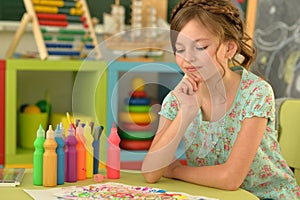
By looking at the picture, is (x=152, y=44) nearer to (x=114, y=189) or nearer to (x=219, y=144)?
(x=219, y=144)

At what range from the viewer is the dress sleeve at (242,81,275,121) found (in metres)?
1.45

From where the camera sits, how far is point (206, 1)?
4.78 feet

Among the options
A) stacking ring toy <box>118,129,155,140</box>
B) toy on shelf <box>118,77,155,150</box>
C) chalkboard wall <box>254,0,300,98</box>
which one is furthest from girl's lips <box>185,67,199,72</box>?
chalkboard wall <box>254,0,300,98</box>

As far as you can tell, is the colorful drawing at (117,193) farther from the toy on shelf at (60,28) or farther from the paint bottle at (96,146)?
the toy on shelf at (60,28)

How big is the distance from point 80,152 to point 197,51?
366mm

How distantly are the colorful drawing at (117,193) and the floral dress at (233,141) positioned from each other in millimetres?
339

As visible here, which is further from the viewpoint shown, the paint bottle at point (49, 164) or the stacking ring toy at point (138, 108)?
the stacking ring toy at point (138, 108)

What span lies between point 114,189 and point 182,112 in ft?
1.09

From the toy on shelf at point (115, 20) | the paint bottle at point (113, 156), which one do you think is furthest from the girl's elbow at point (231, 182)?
the toy on shelf at point (115, 20)

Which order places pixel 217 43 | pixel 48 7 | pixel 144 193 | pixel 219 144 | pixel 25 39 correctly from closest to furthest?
pixel 144 193 < pixel 217 43 < pixel 219 144 < pixel 48 7 < pixel 25 39

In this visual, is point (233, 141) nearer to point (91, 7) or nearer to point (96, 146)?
point (96, 146)

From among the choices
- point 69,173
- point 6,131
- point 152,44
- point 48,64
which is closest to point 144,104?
point 152,44

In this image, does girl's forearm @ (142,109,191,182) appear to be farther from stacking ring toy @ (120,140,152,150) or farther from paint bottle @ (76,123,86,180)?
stacking ring toy @ (120,140,152,150)

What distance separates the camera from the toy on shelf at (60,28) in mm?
2656
